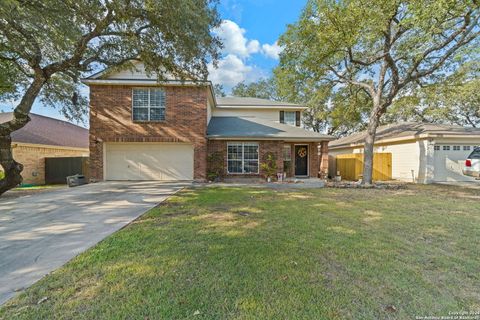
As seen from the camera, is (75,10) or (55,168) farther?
(55,168)

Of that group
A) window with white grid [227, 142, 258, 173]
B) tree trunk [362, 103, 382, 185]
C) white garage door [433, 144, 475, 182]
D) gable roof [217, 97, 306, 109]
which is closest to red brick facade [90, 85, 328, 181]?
window with white grid [227, 142, 258, 173]

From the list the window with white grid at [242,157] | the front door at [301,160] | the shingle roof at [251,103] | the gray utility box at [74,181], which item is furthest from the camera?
the shingle roof at [251,103]

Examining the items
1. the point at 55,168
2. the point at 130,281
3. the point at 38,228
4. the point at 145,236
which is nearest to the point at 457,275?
the point at 130,281

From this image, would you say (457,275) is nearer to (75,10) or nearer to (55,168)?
(75,10)

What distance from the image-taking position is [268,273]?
3072 mm

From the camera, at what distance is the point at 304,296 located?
8.48ft

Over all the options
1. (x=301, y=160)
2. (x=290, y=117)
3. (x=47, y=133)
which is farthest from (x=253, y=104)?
(x=47, y=133)

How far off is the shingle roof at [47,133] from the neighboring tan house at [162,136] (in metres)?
6.79

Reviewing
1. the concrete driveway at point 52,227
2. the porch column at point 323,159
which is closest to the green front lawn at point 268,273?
the concrete driveway at point 52,227

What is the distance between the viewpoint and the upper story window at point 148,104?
1286 cm

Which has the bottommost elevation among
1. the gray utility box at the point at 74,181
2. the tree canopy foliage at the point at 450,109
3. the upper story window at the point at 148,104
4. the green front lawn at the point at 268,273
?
the green front lawn at the point at 268,273

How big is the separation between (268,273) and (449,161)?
17638mm

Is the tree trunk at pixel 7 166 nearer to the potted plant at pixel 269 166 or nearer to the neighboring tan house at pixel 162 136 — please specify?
the neighboring tan house at pixel 162 136

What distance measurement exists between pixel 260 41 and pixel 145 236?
18.1 m
